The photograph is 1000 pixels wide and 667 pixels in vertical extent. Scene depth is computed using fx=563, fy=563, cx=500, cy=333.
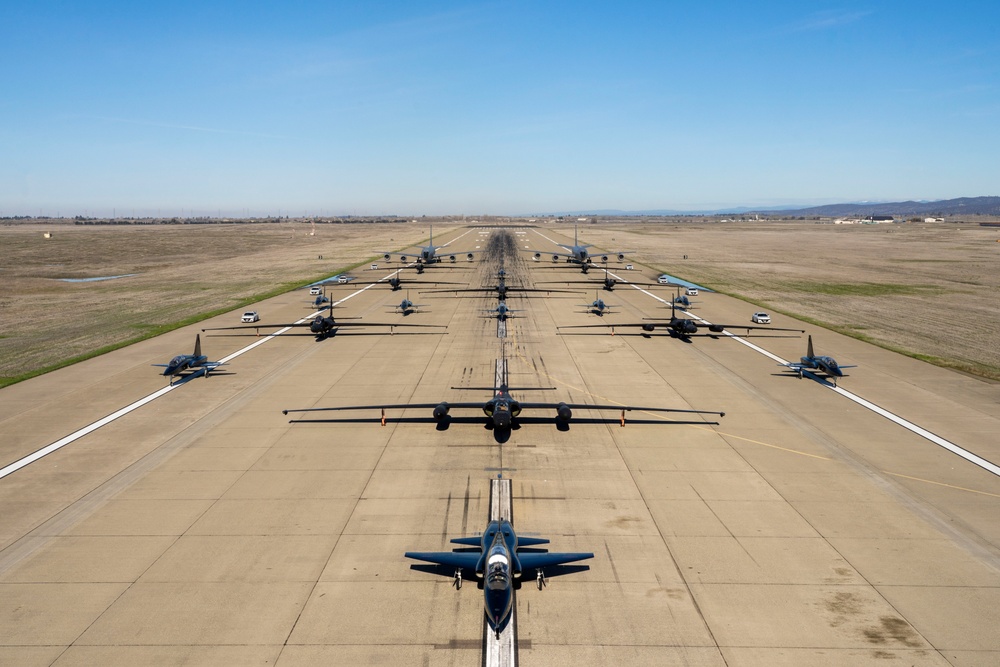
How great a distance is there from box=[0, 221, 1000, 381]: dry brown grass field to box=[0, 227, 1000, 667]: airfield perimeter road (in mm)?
20514

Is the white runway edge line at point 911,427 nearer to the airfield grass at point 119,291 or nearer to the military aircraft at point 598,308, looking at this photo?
the military aircraft at point 598,308

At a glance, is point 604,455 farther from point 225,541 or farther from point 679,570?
point 225,541

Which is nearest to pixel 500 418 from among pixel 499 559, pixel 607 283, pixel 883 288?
pixel 499 559

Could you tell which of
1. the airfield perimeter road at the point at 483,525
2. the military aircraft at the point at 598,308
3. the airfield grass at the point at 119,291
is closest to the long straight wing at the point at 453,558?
the airfield perimeter road at the point at 483,525

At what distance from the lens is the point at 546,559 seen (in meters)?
20.5

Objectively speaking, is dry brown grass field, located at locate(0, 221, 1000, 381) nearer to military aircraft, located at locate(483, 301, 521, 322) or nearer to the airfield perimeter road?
the airfield perimeter road

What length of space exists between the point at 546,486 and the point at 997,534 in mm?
19440

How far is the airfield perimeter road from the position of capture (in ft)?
59.6

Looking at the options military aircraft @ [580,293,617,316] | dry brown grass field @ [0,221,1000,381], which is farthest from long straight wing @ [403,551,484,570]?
military aircraft @ [580,293,617,316]

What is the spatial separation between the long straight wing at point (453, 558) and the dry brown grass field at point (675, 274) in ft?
156

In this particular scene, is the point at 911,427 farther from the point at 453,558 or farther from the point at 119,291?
the point at 119,291

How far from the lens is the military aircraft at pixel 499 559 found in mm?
18180

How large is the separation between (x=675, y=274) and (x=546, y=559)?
10621cm

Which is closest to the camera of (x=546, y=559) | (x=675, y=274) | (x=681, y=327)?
(x=546, y=559)
